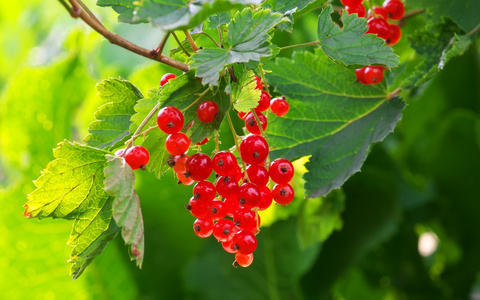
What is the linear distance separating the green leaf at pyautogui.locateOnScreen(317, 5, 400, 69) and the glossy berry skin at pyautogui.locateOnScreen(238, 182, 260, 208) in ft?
0.71

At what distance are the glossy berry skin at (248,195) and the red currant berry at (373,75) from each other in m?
0.36

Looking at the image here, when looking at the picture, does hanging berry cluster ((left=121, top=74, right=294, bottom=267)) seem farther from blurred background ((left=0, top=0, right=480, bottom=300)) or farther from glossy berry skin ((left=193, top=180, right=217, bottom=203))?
A: blurred background ((left=0, top=0, right=480, bottom=300))

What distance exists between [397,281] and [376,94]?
1.01 metres

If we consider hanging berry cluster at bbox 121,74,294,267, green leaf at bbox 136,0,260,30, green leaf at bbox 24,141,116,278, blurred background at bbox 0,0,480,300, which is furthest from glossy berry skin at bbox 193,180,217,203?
blurred background at bbox 0,0,480,300

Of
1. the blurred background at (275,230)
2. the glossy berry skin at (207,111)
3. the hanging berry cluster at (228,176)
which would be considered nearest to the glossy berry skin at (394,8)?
the hanging berry cluster at (228,176)

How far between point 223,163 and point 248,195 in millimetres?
52

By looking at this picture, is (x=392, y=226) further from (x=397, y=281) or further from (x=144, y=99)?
(x=144, y=99)

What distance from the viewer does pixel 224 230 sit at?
0.73 metres

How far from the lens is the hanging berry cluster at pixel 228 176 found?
25.6 inches

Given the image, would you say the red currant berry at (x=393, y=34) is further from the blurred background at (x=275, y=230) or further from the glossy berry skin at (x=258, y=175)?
the blurred background at (x=275, y=230)

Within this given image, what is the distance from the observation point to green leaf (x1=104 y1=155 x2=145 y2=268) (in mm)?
595

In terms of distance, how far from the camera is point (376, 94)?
1.00 m

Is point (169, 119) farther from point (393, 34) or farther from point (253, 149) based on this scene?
point (393, 34)

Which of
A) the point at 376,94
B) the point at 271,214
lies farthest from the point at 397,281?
the point at 376,94
